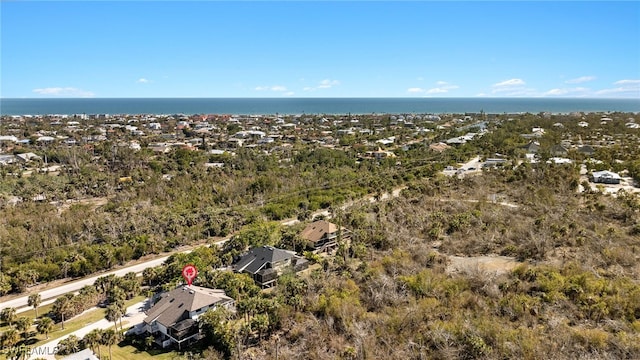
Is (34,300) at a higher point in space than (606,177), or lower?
lower

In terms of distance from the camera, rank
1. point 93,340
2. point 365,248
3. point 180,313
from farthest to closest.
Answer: point 365,248, point 180,313, point 93,340

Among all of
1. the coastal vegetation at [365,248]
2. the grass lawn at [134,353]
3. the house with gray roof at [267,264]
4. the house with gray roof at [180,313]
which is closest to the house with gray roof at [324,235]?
the coastal vegetation at [365,248]

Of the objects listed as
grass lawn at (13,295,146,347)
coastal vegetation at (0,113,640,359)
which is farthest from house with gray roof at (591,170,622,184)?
grass lawn at (13,295,146,347)

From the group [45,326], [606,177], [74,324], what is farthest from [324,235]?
[606,177]

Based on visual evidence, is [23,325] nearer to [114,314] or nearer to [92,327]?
[92,327]

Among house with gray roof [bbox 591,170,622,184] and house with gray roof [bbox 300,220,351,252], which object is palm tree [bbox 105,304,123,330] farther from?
house with gray roof [bbox 591,170,622,184]

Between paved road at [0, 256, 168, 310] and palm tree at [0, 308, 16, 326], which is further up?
palm tree at [0, 308, 16, 326]

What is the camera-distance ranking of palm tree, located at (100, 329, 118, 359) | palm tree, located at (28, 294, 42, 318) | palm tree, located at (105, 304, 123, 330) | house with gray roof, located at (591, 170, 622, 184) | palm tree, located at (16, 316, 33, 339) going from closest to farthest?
palm tree, located at (100, 329, 118, 359), palm tree, located at (105, 304, 123, 330), palm tree, located at (16, 316, 33, 339), palm tree, located at (28, 294, 42, 318), house with gray roof, located at (591, 170, 622, 184)

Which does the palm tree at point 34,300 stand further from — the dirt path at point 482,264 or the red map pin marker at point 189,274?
the dirt path at point 482,264
